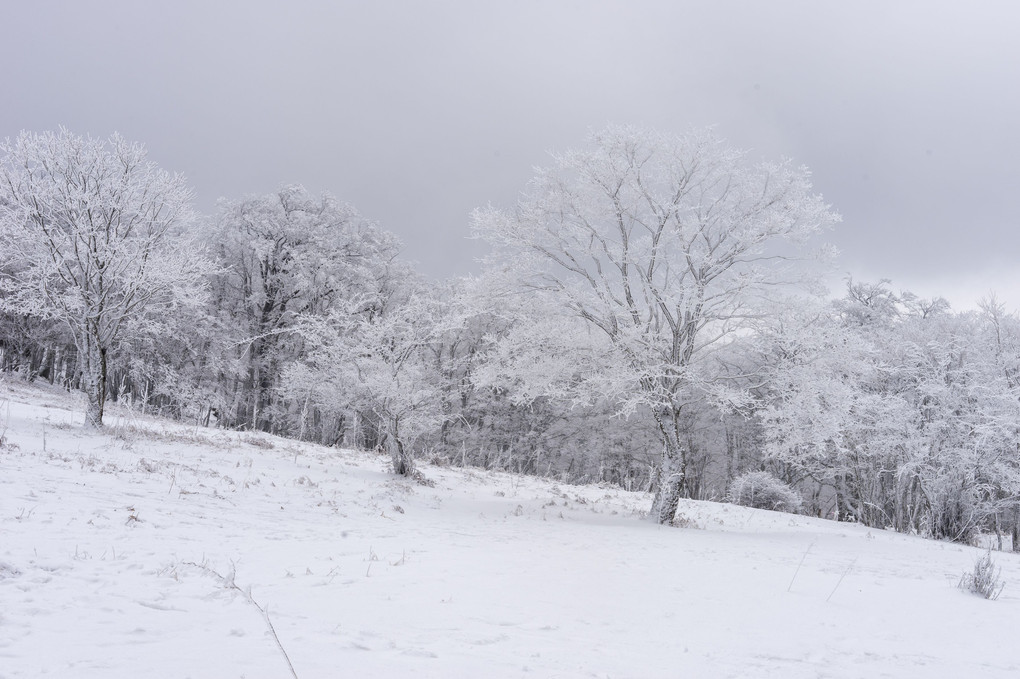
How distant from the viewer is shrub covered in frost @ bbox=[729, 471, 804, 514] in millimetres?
23328

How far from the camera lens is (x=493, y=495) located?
1588 cm

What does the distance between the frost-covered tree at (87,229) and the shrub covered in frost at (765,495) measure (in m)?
21.1

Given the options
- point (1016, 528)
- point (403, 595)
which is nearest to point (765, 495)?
point (1016, 528)

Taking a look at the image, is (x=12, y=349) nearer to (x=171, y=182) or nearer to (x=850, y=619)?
(x=171, y=182)

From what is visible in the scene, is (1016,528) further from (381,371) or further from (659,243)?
(381,371)

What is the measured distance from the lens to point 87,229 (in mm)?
14562

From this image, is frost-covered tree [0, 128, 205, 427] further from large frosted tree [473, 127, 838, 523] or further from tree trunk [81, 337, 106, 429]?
large frosted tree [473, 127, 838, 523]

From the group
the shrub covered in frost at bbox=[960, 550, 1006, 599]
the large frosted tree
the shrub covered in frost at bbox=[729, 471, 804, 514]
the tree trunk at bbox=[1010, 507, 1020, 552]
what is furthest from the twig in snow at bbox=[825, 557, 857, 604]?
the tree trunk at bbox=[1010, 507, 1020, 552]

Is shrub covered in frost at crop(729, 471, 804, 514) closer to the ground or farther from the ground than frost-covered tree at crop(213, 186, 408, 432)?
closer to the ground

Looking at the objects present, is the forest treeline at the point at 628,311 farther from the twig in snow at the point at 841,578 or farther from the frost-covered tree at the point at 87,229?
the twig in snow at the point at 841,578

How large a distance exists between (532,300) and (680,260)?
355cm

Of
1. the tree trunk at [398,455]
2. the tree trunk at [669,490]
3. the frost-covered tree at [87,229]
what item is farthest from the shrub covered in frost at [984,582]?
the frost-covered tree at [87,229]

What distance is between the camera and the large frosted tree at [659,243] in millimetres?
12828

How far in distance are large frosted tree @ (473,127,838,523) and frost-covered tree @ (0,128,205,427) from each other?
907 centimetres
